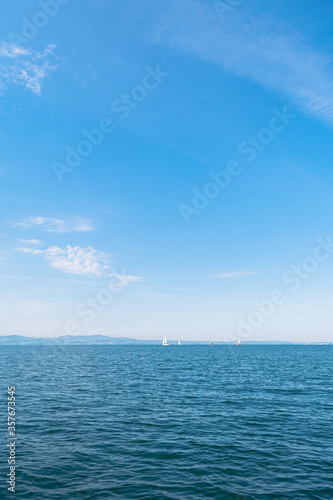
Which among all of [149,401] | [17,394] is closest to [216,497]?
[149,401]

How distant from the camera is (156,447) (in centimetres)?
2442

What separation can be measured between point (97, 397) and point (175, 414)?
14274mm

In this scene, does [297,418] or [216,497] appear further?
[297,418]

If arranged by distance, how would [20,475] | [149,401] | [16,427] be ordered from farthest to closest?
[149,401], [16,427], [20,475]

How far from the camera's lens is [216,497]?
1728 cm

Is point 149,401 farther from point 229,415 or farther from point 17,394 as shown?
point 17,394

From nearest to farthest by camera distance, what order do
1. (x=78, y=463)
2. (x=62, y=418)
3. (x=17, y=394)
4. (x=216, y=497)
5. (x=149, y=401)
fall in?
1. (x=216, y=497)
2. (x=78, y=463)
3. (x=62, y=418)
4. (x=149, y=401)
5. (x=17, y=394)

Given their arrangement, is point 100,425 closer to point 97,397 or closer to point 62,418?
point 62,418

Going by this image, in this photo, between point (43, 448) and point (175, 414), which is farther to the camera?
point (175, 414)

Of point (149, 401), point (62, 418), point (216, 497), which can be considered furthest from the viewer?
point (149, 401)

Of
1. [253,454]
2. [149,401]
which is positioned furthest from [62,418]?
[253,454]

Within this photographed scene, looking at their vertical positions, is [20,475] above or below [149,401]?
above

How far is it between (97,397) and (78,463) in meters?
22.5

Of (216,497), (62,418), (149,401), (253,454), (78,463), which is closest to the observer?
(216,497)
